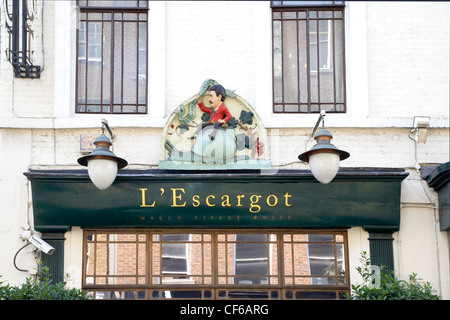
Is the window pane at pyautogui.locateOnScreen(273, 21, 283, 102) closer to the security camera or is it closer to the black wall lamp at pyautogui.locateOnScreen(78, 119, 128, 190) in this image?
the black wall lamp at pyautogui.locateOnScreen(78, 119, 128, 190)

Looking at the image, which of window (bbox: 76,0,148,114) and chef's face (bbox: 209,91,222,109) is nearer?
chef's face (bbox: 209,91,222,109)

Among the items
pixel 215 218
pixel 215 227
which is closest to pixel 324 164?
pixel 215 218

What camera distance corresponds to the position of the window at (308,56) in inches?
413

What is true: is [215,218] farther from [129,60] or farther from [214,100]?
[129,60]

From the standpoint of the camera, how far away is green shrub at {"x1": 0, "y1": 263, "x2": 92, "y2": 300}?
29.1ft

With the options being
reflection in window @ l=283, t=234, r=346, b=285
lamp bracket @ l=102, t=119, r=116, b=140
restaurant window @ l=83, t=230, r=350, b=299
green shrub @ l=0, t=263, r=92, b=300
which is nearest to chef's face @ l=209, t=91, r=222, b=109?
lamp bracket @ l=102, t=119, r=116, b=140

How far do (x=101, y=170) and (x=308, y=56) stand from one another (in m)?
3.60

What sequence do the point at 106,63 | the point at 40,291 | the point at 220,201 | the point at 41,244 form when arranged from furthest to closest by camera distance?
the point at 106,63 → the point at 220,201 → the point at 41,244 → the point at 40,291

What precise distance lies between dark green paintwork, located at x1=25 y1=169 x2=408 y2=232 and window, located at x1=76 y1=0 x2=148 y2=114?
4.55ft

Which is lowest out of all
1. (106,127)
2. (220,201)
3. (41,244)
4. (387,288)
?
(387,288)

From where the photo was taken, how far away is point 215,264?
995 cm

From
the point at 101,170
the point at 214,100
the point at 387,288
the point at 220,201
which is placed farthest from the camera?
the point at 214,100

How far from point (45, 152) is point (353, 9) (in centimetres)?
475

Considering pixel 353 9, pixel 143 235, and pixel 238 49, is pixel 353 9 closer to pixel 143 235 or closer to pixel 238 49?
pixel 238 49
